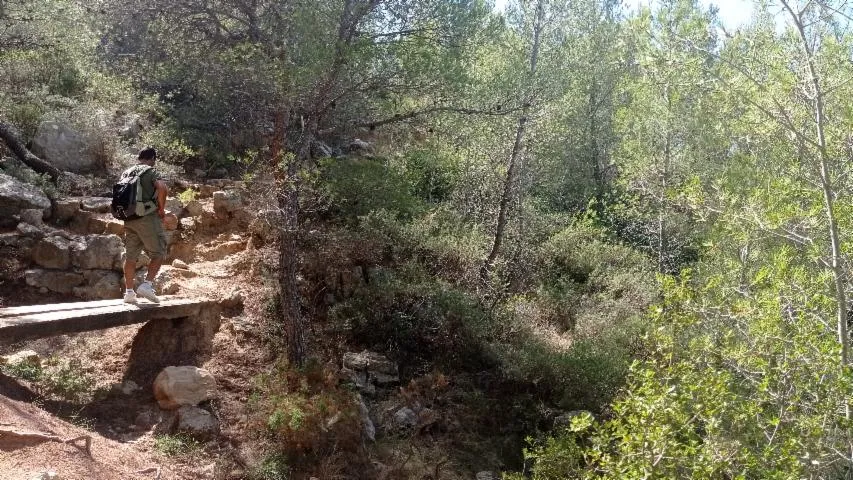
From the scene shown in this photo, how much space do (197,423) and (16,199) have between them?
458 cm

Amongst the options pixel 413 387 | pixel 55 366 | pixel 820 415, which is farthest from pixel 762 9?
pixel 55 366

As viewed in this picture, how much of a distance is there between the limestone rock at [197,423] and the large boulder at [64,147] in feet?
→ 19.3

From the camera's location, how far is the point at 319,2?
7930 millimetres

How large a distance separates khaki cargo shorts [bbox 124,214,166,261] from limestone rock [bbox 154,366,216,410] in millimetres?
1251

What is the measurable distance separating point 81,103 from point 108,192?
8.52 feet

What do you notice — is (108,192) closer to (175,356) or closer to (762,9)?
(175,356)

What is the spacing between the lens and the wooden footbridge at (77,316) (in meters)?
5.59

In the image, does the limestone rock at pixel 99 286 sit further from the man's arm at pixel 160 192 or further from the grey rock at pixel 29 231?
the man's arm at pixel 160 192

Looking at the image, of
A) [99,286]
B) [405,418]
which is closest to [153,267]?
[99,286]

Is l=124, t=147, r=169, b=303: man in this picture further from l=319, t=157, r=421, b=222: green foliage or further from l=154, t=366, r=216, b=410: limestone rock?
Result: l=319, t=157, r=421, b=222: green foliage

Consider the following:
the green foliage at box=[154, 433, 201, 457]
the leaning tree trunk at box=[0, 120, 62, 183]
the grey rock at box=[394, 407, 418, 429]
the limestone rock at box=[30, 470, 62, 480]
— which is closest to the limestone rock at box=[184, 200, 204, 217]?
the leaning tree trunk at box=[0, 120, 62, 183]

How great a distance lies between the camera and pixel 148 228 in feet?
22.7

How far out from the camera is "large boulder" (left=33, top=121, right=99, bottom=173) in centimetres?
1050

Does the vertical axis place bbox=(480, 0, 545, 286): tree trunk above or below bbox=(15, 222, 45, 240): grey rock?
above
